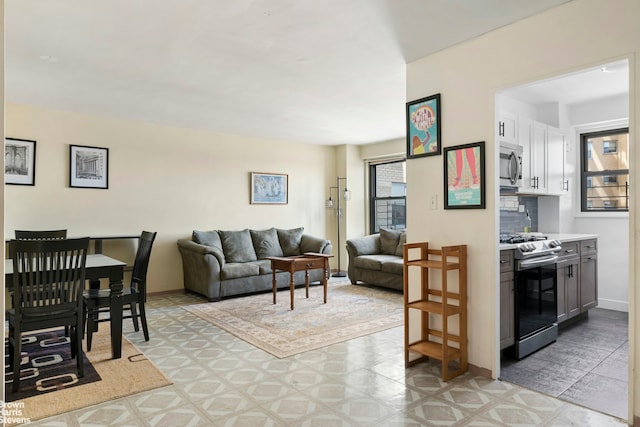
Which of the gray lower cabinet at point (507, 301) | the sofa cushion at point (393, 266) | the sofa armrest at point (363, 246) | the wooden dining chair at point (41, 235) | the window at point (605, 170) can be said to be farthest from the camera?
the sofa armrest at point (363, 246)

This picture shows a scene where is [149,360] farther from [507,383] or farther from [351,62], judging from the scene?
[351,62]

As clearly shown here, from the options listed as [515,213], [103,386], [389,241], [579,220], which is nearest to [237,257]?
[389,241]

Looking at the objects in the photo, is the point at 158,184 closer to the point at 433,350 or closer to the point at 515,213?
the point at 433,350

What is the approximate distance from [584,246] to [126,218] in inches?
219

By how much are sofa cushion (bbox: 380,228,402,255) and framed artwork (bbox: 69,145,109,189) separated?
423cm

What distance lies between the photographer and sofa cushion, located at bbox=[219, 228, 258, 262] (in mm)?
5980

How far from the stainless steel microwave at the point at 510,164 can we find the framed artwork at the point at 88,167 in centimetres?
478

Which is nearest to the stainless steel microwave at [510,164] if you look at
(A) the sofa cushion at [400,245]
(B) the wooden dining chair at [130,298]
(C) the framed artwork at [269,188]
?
(A) the sofa cushion at [400,245]

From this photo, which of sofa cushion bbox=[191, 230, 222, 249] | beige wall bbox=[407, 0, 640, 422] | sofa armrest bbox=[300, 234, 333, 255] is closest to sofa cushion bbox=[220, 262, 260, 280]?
sofa cushion bbox=[191, 230, 222, 249]

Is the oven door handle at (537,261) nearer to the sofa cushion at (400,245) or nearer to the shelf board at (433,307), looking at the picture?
the shelf board at (433,307)

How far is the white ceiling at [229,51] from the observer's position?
2.54 metres

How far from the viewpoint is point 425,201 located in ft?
10.8

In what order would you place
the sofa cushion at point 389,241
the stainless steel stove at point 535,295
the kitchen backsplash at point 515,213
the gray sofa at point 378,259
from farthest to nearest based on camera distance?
the sofa cushion at point 389,241
the gray sofa at point 378,259
the kitchen backsplash at point 515,213
the stainless steel stove at point 535,295

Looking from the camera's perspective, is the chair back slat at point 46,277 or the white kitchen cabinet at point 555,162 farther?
the white kitchen cabinet at point 555,162
